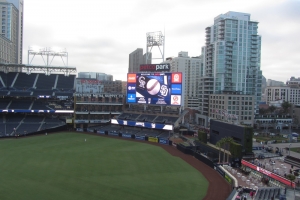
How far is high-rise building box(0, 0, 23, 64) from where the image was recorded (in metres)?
105

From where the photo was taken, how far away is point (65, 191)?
22719 mm

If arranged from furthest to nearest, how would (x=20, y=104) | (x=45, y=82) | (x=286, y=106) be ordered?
(x=286, y=106) → (x=45, y=82) → (x=20, y=104)

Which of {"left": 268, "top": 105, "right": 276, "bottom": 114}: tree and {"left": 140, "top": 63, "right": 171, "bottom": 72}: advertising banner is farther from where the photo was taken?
{"left": 268, "top": 105, "right": 276, "bottom": 114}: tree

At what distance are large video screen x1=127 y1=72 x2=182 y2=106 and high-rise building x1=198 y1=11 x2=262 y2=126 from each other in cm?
3505

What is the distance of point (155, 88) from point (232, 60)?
46.1 meters

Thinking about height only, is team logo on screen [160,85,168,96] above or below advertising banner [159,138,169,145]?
above

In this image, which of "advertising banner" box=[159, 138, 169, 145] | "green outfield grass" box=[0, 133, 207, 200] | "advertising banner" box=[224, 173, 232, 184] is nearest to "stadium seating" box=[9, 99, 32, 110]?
"green outfield grass" box=[0, 133, 207, 200]

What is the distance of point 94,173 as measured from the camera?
92.7 feet

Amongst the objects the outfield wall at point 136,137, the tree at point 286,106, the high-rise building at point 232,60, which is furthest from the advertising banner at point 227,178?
the tree at point 286,106

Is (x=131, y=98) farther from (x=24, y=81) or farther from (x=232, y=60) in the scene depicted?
(x=232, y=60)

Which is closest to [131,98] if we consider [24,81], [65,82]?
[65,82]

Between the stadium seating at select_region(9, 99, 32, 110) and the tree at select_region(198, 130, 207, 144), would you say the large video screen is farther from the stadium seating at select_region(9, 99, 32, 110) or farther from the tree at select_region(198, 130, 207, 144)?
the stadium seating at select_region(9, 99, 32, 110)

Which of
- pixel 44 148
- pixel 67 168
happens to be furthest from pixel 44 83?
pixel 67 168

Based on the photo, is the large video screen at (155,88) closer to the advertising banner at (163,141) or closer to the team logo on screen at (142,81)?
the team logo on screen at (142,81)
